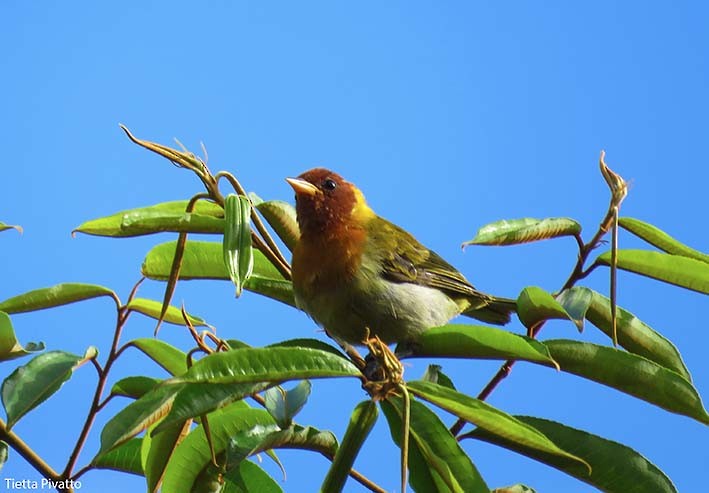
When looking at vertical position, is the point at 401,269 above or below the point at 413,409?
above

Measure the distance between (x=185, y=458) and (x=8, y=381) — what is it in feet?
1.80

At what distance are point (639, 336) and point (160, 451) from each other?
4.66 feet

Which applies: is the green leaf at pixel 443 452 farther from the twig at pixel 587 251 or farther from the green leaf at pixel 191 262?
the green leaf at pixel 191 262

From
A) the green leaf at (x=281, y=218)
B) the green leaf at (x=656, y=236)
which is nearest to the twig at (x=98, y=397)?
the green leaf at (x=281, y=218)

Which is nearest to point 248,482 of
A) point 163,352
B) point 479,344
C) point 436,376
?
point 163,352

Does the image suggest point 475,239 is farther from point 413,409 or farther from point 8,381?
point 8,381

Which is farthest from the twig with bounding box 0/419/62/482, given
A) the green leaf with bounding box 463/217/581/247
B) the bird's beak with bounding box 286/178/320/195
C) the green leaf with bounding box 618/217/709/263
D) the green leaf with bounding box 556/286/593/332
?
the green leaf with bounding box 618/217/709/263

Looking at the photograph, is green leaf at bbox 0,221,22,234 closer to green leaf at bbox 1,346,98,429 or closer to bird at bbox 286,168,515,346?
green leaf at bbox 1,346,98,429

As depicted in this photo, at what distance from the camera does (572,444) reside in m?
2.47

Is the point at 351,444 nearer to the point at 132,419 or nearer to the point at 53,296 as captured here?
the point at 132,419

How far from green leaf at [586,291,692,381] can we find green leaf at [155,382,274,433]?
119cm

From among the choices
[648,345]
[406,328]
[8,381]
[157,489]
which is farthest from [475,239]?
[8,381]

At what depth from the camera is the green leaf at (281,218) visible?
118 inches

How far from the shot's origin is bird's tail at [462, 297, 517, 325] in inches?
159
